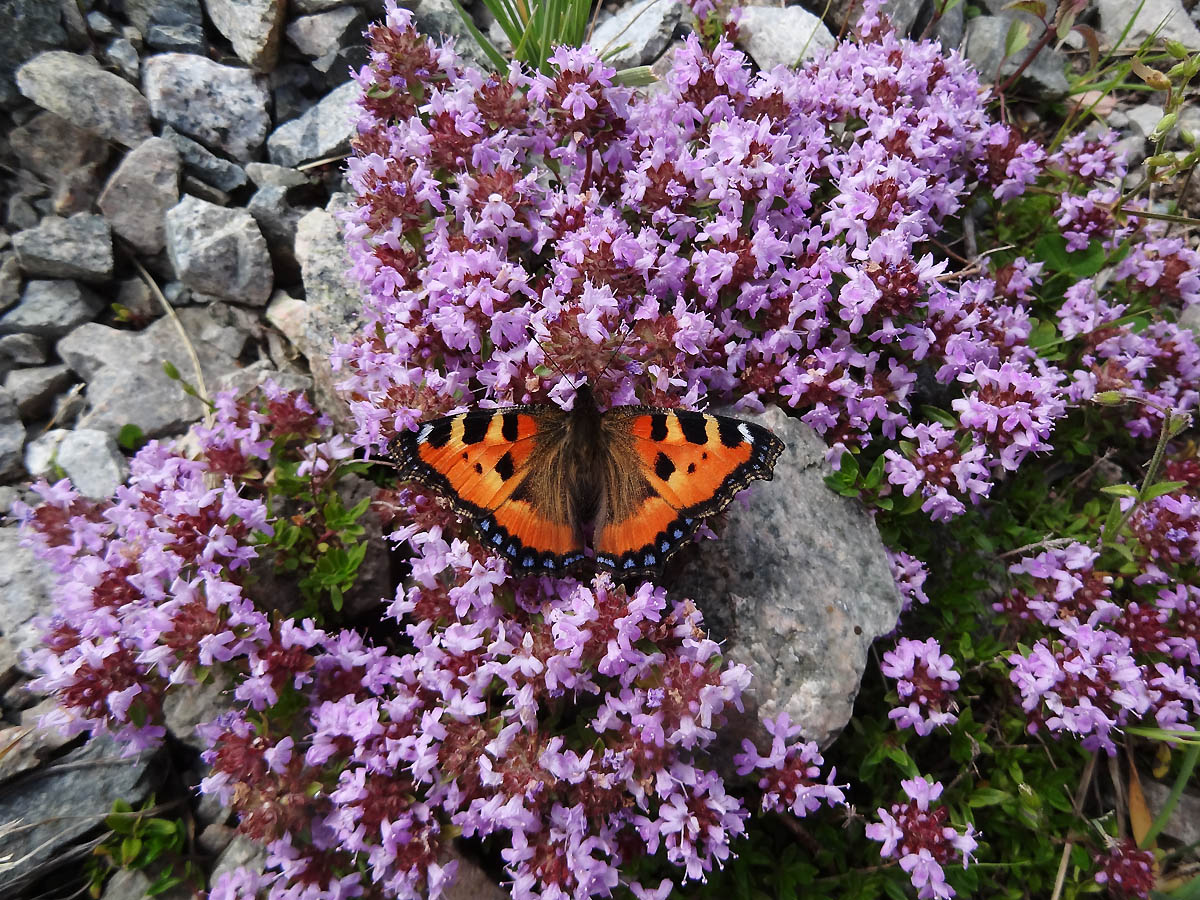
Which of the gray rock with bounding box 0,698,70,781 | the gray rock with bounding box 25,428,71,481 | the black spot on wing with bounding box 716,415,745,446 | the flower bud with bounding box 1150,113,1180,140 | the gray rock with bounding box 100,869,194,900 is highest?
the flower bud with bounding box 1150,113,1180,140

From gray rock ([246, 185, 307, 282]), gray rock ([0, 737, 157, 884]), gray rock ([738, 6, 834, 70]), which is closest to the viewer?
gray rock ([0, 737, 157, 884])

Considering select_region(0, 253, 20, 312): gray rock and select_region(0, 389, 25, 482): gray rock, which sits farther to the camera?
select_region(0, 253, 20, 312): gray rock

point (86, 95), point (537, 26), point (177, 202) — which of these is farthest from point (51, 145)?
point (537, 26)

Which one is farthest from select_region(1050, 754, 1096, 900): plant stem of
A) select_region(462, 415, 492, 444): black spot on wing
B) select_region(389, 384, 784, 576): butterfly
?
select_region(462, 415, 492, 444): black spot on wing

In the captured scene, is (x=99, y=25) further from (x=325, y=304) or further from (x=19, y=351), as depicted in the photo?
(x=325, y=304)

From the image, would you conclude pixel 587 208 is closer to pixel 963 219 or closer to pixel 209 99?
pixel 963 219

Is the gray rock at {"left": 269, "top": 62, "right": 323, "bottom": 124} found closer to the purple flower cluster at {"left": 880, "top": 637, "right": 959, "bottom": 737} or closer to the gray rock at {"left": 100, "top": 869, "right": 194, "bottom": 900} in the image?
the gray rock at {"left": 100, "top": 869, "right": 194, "bottom": 900}
